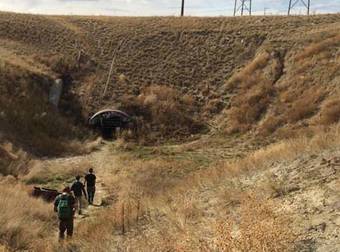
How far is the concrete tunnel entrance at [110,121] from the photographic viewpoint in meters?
32.1

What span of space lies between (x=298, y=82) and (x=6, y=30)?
25100 mm

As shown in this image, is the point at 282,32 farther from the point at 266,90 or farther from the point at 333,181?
the point at 333,181

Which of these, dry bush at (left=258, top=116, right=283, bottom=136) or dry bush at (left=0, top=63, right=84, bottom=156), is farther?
dry bush at (left=258, top=116, right=283, bottom=136)

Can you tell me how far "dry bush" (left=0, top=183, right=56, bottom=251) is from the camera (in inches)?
474

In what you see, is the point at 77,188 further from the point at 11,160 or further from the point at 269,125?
the point at 269,125

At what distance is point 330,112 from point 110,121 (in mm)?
13232

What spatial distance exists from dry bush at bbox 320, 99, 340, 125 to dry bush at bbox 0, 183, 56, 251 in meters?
16.3

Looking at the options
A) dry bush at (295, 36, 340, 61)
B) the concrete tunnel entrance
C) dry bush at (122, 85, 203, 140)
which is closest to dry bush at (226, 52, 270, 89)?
dry bush at (295, 36, 340, 61)

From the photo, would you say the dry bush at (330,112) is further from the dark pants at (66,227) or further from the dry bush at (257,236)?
the dry bush at (257,236)

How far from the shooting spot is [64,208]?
13125mm

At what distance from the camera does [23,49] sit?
40.3 metres

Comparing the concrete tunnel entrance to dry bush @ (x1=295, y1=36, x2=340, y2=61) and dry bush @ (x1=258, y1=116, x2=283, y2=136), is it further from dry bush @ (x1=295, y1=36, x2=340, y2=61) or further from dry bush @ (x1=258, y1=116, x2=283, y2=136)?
dry bush @ (x1=295, y1=36, x2=340, y2=61)

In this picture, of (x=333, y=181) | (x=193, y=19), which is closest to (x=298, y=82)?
(x=193, y=19)

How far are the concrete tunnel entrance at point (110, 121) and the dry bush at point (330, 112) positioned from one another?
11648 millimetres
